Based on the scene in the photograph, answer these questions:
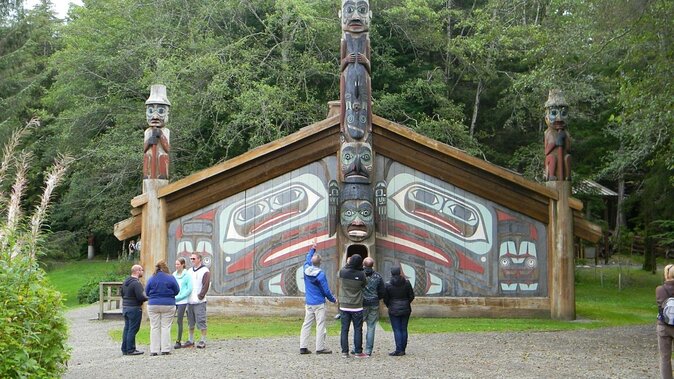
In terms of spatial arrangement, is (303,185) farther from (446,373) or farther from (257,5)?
(257,5)

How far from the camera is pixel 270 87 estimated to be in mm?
23812

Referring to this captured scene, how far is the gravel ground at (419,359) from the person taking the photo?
10602 mm

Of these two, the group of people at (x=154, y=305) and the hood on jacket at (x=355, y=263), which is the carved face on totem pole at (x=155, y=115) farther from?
the hood on jacket at (x=355, y=263)

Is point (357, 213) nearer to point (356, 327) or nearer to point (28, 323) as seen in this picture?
point (356, 327)

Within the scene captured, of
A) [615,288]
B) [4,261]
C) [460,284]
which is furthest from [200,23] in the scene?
[4,261]

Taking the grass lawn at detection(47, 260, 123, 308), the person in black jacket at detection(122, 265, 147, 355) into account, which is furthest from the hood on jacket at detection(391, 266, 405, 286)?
the grass lawn at detection(47, 260, 123, 308)

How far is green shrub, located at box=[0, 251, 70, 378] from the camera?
7047 millimetres

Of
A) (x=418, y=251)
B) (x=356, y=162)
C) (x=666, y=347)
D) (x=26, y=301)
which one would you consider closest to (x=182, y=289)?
(x=356, y=162)

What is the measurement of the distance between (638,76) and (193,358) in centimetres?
1056

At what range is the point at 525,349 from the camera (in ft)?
41.9

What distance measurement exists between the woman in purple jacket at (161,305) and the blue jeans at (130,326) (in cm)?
23

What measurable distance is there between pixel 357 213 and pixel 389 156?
5.95ft

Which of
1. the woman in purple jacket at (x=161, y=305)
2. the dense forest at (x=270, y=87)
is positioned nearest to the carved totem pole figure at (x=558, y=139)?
the dense forest at (x=270, y=87)

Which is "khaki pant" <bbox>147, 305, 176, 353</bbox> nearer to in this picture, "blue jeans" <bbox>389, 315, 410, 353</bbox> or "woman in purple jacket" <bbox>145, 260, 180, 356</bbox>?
"woman in purple jacket" <bbox>145, 260, 180, 356</bbox>
